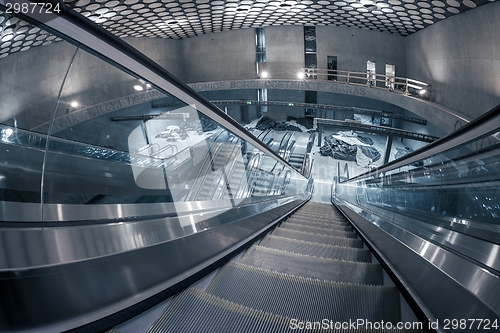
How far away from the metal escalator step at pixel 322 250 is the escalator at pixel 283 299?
0.38 meters

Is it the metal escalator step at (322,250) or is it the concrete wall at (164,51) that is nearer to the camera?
the metal escalator step at (322,250)

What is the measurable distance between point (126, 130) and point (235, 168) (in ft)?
5.58

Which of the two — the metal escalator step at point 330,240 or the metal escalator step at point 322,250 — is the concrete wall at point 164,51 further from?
the metal escalator step at point 322,250

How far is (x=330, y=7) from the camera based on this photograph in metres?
15.0

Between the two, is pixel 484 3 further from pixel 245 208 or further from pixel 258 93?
pixel 258 93

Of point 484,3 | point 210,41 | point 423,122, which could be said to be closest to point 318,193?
point 423,122

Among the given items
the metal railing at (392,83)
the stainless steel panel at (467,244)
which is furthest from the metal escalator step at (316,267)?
the metal railing at (392,83)

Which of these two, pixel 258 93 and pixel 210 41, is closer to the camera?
pixel 210 41

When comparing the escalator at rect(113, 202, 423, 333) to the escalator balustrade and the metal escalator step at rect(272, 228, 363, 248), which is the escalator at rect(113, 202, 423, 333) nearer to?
the escalator balustrade

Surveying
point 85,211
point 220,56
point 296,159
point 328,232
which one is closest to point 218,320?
point 85,211

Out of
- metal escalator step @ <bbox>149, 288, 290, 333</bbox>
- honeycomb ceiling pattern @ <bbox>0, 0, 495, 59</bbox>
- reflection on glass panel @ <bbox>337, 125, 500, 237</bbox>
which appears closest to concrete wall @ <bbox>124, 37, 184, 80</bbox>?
honeycomb ceiling pattern @ <bbox>0, 0, 495, 59</bbox>

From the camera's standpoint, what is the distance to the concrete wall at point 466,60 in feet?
34.7

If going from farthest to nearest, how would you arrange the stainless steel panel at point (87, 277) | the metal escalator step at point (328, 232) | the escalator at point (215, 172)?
the metal escalator step at point (328, 232) → the escalator at point (215, 172) → the stainless steel panel at point (87, 277)

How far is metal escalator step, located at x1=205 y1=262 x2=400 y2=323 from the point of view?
1.51m
